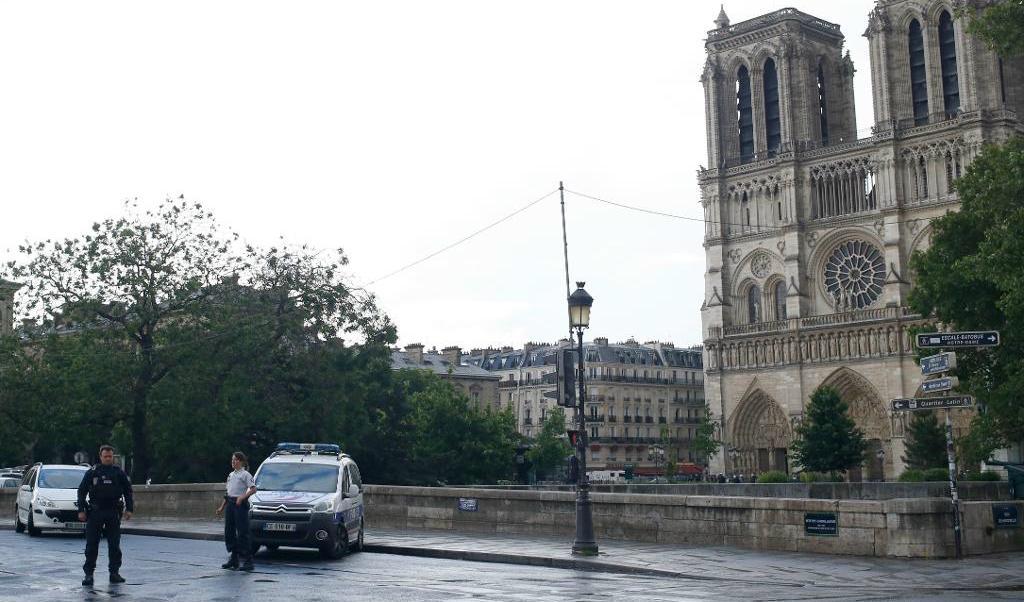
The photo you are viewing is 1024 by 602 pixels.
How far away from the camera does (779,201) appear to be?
86.9m

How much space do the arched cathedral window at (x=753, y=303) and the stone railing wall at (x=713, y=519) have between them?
6146 centimetres

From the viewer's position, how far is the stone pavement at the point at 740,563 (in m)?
17.3

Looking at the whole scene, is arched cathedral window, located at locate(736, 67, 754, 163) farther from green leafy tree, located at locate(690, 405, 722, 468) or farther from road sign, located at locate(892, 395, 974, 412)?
road sign, located at locate(892, 395, 974, 412)

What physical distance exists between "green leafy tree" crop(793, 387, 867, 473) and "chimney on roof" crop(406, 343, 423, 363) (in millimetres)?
49391

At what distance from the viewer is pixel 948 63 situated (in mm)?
80125

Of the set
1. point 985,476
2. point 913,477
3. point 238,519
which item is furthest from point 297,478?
point 913,477

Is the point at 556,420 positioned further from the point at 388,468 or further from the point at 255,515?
the point at 255,515

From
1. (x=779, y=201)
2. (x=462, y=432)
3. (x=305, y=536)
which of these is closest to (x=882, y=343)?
(x=779, y=201)

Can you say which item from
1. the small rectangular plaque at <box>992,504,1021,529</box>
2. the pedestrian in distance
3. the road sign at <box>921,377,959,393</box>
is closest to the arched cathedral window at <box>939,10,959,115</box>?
the small rectangular plaque at <box>992,504,1021,529</box>

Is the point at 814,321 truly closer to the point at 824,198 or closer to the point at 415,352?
the point at 824,198

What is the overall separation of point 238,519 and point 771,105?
75339 millimetres

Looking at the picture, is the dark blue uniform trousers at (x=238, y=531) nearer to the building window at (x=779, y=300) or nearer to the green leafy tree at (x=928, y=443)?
the green leafy tree at (x=928, y=443)

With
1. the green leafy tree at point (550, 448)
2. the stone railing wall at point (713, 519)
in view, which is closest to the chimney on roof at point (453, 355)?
the green leafy tree at point (550, 448)

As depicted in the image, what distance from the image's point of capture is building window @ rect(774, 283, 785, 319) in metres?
87.4
